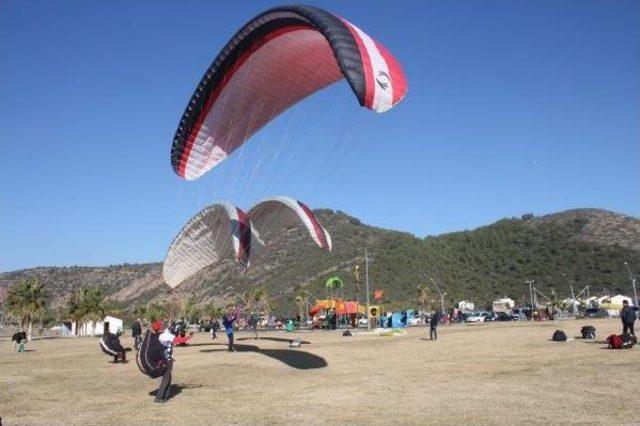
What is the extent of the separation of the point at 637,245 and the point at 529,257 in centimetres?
2058

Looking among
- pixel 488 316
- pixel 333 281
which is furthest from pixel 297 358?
pixel 488 316

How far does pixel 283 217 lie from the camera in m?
23.2

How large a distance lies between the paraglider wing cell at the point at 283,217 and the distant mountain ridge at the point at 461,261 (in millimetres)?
65560

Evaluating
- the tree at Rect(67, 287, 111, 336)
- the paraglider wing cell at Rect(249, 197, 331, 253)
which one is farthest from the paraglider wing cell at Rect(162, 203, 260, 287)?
the tree at Rect(67, 287, 111, 336)

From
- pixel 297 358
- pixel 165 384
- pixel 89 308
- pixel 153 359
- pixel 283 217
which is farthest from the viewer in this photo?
pixel 89 308

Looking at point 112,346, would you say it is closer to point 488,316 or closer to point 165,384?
point 165,384

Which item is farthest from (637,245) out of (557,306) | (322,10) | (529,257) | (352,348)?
(322,10)

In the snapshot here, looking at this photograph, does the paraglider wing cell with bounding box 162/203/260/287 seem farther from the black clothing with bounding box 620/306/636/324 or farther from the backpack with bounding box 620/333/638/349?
the black clothing with bounding box 620/306/636/324

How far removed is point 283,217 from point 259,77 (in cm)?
669

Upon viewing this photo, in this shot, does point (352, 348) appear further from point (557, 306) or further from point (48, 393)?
point (557, 306)

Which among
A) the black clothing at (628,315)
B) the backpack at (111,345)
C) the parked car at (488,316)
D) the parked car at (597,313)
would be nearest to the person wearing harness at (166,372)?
the backpack at (111,345)

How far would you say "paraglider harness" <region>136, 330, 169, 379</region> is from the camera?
1218 centimetres

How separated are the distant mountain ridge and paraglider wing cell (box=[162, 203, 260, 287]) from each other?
6562cm

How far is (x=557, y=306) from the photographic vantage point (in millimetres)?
80938
